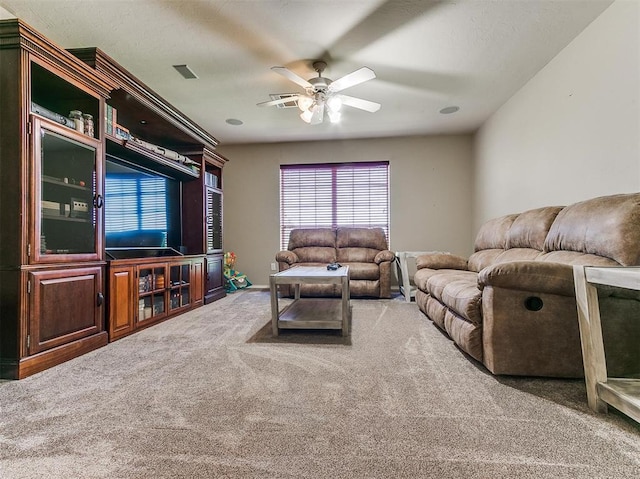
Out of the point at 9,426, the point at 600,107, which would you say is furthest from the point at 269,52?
the point at 9,426

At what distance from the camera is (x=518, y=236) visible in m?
2.65

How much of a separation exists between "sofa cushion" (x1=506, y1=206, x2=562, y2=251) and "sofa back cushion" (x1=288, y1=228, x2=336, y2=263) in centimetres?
246

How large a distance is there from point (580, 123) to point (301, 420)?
10.1 ft

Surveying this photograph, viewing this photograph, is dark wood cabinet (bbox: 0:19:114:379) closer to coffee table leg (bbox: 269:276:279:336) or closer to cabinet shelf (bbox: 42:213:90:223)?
cabinet shelf (bbox: 42:213:90:223)

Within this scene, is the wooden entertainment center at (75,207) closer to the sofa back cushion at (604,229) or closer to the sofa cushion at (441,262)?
the sofa cushion at (441,262)

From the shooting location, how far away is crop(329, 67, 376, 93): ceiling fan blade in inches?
95.5

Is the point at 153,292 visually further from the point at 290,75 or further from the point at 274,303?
the point at 290,75

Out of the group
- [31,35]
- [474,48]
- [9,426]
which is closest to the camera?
[9,426]

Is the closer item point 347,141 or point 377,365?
point 377,365

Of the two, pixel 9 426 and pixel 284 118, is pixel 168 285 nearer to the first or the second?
pixel 9 426

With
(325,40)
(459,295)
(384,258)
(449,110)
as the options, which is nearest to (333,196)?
(384,258)

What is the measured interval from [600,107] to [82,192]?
12.9 ft

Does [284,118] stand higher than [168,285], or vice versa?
[284,118]

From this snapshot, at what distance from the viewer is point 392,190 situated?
5.12 metres
